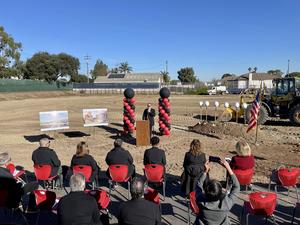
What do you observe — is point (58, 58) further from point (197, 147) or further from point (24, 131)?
point (197, 147)

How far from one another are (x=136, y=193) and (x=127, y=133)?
14.1 meters

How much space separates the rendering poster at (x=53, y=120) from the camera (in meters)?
17.1

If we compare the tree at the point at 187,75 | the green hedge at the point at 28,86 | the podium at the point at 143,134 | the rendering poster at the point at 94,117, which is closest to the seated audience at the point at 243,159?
the podium at the point at 143,134

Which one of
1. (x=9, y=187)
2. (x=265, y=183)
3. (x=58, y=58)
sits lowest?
(x=265, y=183)

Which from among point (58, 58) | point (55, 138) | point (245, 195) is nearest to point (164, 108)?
point (55, 138)

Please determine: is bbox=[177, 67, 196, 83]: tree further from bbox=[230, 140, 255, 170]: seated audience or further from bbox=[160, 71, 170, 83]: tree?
bbox=[230, 140, 255, 170]: seated audience

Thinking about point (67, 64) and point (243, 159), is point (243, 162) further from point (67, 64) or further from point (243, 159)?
point (67, 64)

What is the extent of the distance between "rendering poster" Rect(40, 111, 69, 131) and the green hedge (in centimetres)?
5556

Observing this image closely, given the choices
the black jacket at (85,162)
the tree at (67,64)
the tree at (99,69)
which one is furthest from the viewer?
the tree at (99,69)

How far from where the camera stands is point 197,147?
769 centimetres

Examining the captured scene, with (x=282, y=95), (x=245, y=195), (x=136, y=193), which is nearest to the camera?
(x=136, y=193)

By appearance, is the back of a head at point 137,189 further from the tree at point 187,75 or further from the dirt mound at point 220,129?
the tree at point 187,75

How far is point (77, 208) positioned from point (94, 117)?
1375 cm

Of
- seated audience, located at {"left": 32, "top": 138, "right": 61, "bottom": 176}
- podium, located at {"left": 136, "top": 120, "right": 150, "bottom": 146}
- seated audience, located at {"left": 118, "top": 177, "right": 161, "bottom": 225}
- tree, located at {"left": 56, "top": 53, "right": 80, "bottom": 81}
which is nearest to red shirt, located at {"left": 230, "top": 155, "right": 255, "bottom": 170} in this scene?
seated audience, located at {"left": 118, "top": 177, "right": 161, "bottom": 225}
